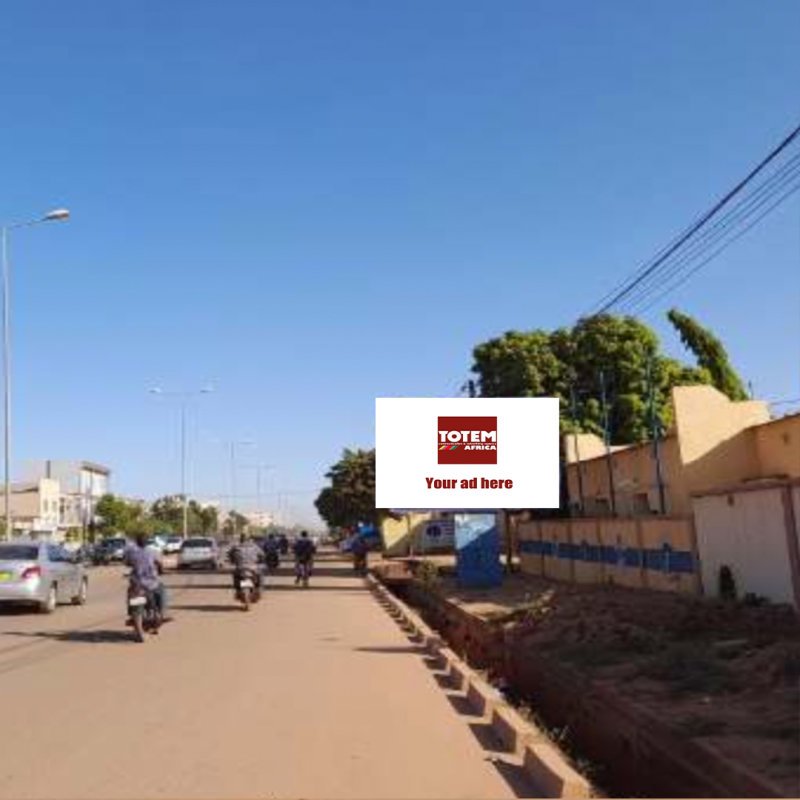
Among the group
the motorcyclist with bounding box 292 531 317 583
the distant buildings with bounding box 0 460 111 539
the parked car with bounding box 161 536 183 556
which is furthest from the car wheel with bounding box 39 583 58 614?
the distant buildings with bounding box 0 460 111 539

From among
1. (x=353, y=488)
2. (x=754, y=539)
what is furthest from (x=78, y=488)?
(x=754, y=539)

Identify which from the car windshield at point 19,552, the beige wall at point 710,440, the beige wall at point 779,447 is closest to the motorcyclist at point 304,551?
the car windshield at point 19,552

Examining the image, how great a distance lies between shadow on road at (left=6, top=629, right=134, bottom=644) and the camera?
1806 cm

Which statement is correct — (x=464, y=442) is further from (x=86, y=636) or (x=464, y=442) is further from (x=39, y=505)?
(x=39, y=505)

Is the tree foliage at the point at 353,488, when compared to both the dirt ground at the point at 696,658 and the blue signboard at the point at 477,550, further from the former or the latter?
the dirt ground at the point at 696,658

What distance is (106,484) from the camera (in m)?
175

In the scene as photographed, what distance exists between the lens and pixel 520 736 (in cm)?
894

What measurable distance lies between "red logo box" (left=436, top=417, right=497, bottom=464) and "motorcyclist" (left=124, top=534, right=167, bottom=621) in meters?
9.51

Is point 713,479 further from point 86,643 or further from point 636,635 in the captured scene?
point 86,643

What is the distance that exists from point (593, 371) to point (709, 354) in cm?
474

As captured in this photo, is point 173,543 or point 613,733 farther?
point 173,543

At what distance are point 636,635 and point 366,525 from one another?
60.9 m

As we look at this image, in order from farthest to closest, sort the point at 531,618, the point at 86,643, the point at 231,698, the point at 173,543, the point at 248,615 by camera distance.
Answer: the point at 173,543 → the point at 248,615 → the point at 531,618 → the point at 86,643 → the point at 231,698

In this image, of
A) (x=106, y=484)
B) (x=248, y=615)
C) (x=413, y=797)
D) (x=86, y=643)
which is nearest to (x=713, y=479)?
(x=248, y=615)
